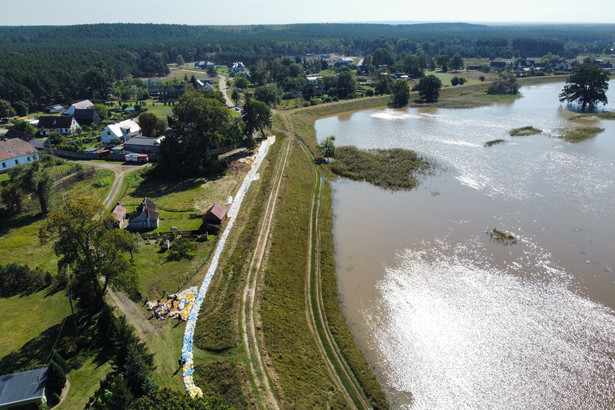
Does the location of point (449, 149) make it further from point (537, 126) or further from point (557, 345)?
point (557, 345)

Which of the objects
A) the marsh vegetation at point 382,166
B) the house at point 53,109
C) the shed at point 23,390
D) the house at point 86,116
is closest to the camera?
the shed at point 23,390

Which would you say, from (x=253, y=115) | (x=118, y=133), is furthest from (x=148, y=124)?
(x=253, y=115)

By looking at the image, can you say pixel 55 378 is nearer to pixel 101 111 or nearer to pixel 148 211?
pixel 148 211

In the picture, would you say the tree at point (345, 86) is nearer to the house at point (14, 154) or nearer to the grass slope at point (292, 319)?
the grass slope at point (292, 319)

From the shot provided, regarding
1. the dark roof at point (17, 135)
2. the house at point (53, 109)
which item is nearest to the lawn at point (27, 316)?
the dark roof at point (17, 135)

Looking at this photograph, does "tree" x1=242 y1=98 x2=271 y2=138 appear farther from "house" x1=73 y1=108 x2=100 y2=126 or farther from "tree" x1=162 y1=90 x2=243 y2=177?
"house" x1=73 y1=108 x2=100 y2=126

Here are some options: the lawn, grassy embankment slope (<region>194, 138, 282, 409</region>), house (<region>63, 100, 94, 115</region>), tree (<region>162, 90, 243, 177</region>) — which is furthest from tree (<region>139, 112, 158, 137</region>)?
the lawn
